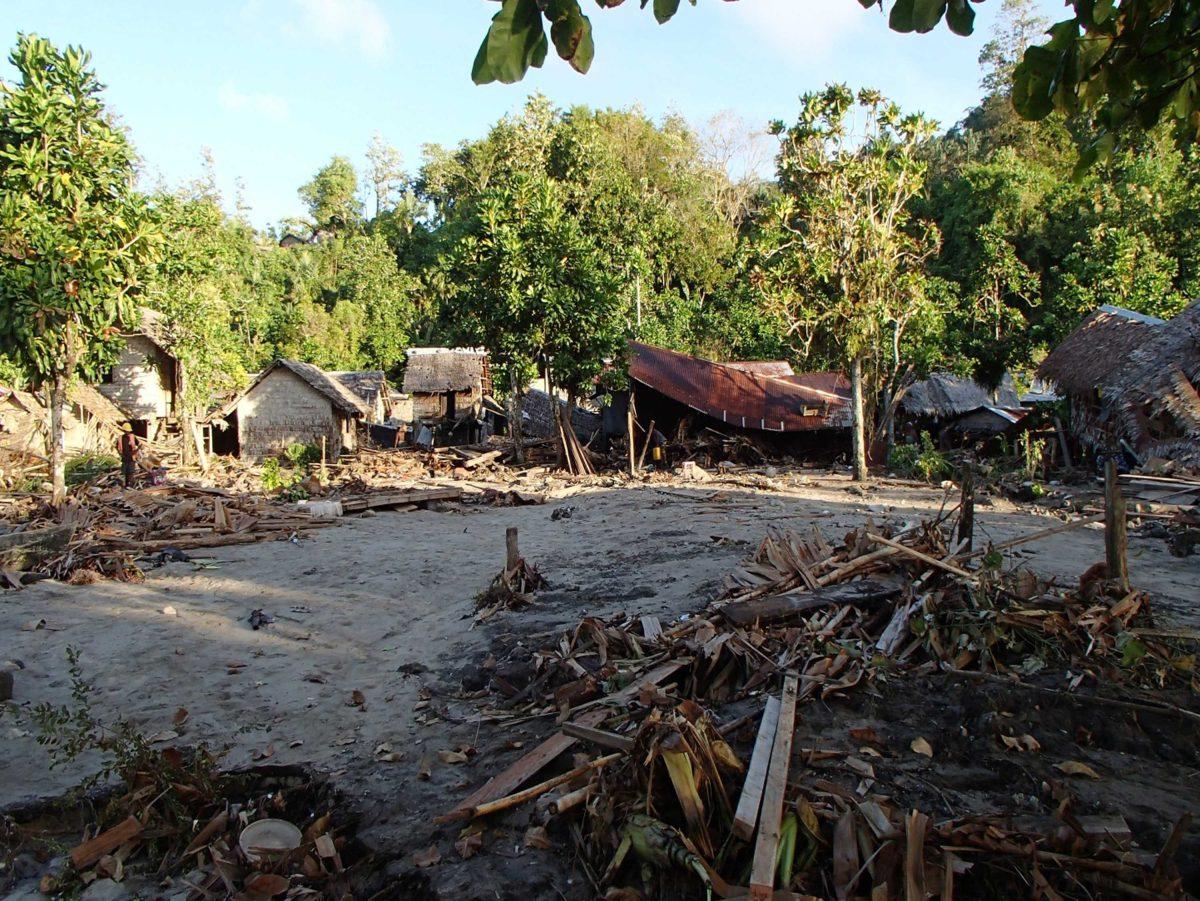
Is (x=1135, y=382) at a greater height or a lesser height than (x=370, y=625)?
greater

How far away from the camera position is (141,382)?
2730 cm

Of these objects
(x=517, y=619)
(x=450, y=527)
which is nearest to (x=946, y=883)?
(x=517, y=619)

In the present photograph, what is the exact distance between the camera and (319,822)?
14.4 ft

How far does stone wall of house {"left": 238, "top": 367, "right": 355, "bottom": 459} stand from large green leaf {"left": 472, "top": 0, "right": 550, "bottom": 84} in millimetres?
25757

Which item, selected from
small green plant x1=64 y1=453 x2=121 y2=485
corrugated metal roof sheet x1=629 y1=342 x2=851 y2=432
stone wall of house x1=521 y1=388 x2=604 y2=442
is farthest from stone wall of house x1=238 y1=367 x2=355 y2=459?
corrugated metal roof sheet x1=629 y1=342 x2=851 y2=432

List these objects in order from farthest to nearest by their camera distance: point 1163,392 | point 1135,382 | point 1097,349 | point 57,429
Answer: point 1097,349 → point 1135,382 → point 57,429 → point 1163,392

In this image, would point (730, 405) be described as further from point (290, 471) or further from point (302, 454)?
point (302, 454)

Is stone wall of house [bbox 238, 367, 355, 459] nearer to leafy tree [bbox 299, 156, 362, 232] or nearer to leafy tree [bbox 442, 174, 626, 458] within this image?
leafy tree [bbox 442, 174, 626, 458]

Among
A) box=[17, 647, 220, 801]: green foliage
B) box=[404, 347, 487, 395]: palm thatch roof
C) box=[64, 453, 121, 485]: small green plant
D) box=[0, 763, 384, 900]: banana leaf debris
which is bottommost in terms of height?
box=[0, 763, 384, 900]: banana leaf debris

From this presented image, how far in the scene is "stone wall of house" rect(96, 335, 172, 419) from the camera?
2689 centimetres

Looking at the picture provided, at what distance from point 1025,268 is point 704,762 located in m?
26.1

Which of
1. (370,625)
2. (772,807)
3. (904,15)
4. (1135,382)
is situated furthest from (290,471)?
(904,15)

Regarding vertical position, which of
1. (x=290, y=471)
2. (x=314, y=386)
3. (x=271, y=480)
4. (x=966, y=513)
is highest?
(x=314, y=386)

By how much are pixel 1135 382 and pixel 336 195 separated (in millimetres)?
47686
